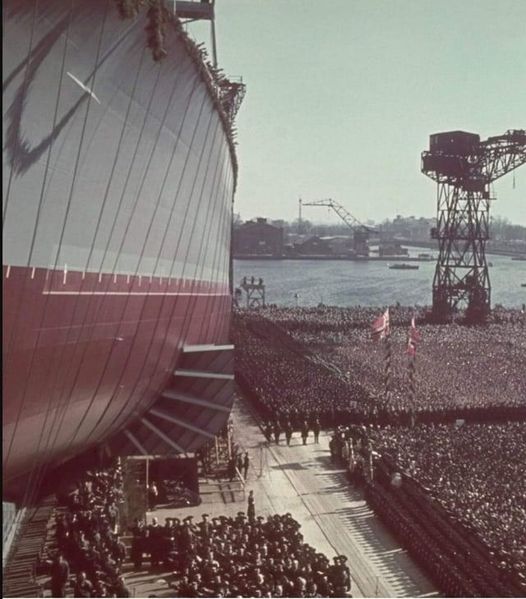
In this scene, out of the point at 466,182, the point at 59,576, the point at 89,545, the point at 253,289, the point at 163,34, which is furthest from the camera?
the point at 253,289

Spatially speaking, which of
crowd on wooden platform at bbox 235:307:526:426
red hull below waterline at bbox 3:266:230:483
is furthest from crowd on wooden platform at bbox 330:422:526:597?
red hull below waterline at bbox 3:266:230:483

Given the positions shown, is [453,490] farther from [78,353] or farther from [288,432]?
[78,353]

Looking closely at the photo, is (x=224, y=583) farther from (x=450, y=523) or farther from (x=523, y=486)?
(x=523, y=486)

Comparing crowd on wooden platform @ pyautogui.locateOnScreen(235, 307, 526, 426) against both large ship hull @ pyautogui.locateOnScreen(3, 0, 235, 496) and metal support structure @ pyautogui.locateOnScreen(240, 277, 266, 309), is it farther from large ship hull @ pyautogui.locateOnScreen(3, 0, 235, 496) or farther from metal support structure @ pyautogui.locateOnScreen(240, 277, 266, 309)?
metal support structure @ pyautogui.locateOnScreen(240, 277, 266, 309)

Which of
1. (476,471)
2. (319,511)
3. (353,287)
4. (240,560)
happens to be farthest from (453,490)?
(353,287)

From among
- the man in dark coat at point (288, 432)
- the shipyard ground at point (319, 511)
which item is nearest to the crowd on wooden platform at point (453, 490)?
the shipyard ground at point (319, 511)

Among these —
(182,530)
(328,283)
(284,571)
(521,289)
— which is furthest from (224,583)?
(521,289)

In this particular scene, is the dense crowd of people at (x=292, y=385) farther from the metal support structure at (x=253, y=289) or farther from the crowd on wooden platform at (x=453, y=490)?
the metal support structure at (x=253, y=289)
